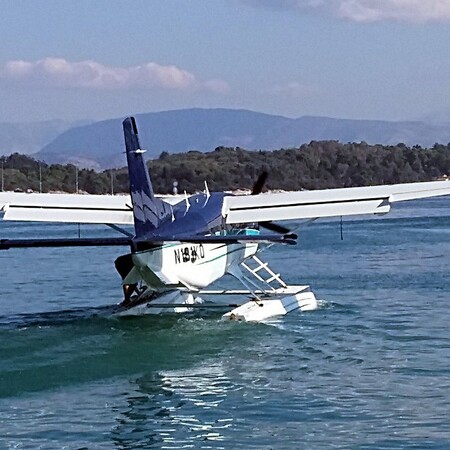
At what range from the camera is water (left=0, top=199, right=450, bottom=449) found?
10797 mm

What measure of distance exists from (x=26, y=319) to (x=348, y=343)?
5.51 meters

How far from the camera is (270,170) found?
114 meters

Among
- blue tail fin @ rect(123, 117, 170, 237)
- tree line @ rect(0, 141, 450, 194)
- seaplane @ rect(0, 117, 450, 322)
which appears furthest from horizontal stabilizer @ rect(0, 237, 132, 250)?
tree line @ rect(0, 141, 450, 194)

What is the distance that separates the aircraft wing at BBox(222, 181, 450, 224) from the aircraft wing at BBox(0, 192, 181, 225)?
1.91 meters

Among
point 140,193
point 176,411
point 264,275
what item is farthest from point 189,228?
point 264,275

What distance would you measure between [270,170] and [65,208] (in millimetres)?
93795

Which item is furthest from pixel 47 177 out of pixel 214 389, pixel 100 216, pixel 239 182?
pixel 214 389

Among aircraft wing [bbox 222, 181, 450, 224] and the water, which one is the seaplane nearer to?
aircraft wing [bbox 222, 181, 450, 224]

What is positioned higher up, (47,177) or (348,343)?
(47,177)

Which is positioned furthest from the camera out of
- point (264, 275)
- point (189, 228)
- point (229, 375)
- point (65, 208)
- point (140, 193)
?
point (264, 275)

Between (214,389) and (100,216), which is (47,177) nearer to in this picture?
(100,216)

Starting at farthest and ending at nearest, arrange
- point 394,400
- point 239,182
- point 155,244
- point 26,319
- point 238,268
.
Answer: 1. point 239,182
2. point 238,268
3. point 26,319
4. point 155,244
5. point 394,400

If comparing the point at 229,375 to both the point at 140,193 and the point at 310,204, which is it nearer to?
the point at 140,193

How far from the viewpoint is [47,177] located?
403 ft
